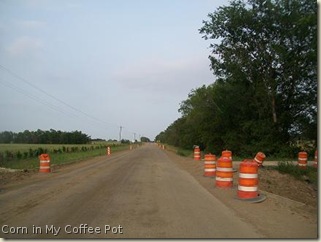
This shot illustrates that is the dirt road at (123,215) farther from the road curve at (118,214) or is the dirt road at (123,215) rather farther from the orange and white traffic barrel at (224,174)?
the orange and white traffic barrel at (224,174)

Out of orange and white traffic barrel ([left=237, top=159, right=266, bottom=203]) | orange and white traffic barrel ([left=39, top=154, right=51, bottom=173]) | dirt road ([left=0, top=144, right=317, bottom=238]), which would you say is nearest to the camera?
dirt road ([left=0, top=144, right=317, bottom=238])

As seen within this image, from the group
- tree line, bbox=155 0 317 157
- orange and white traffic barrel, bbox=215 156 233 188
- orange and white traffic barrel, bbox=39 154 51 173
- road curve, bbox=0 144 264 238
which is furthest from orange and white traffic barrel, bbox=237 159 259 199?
tree line, bbox=155 0 317 157

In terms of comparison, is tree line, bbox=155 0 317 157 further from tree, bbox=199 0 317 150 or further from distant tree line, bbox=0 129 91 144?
distant tree line, bbox=0 129 91 144

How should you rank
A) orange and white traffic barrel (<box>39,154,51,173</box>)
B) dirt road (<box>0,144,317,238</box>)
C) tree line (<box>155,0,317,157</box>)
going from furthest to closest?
tree line (<box>155,0,317,157</box>)
orange and white traffic barrel (<box>39,154,51,173</box>)
dirt road (<box>0,144,317,238</box>)

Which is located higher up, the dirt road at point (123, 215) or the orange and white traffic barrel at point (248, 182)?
the orange and white traffic barrel at point (248, 182)

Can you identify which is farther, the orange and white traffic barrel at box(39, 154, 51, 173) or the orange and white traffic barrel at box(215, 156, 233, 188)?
the orange and white traffic barrel at box(39, 154, 51, 173)

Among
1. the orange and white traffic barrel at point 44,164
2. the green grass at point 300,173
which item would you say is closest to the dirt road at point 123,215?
the orange and white traffic barrel at point 44,164

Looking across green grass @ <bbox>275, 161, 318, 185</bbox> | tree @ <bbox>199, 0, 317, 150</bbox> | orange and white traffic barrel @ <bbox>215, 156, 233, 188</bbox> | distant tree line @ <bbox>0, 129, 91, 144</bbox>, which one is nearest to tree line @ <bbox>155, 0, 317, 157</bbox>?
tree @ <bbox>199, 0, 317, 150</bbox>

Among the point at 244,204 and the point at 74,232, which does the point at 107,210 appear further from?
the point at 244,204

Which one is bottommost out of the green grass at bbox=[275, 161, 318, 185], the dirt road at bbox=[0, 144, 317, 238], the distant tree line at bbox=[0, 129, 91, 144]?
the dirt road at bbox=[0, 144, 317, 238]

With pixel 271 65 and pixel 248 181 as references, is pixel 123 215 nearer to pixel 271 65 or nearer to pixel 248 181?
pixel 248 181

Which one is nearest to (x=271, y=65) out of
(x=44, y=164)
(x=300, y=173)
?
(x=300, y=173)

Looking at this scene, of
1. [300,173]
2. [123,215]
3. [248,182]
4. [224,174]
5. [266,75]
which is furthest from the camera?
[266,75]

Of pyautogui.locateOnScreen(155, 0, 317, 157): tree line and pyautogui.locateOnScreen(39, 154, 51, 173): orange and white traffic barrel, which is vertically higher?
pyautogui.locateOnScreen(155, 0, 317, 157): tree line
